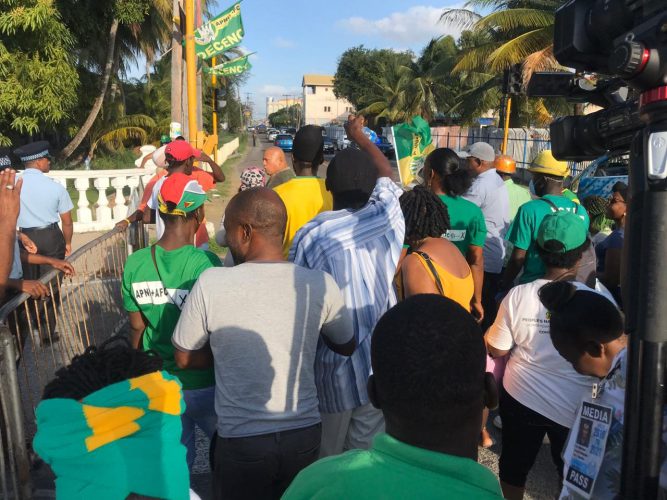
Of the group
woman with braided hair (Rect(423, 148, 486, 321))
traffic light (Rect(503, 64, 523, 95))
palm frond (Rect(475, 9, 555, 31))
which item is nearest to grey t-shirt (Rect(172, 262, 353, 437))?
woman with braided hair (Rect(423, 148, 486, 321))

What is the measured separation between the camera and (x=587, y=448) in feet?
5.27

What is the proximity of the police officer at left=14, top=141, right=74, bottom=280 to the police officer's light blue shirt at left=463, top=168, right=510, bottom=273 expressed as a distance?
12.2 ft

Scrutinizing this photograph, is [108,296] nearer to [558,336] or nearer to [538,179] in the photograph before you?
[538,179]

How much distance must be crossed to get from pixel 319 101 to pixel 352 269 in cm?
12300

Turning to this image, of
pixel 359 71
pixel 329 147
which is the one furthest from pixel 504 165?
pixel 359 71

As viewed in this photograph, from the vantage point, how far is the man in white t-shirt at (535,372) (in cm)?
275

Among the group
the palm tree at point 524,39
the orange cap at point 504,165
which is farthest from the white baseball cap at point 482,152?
the palm tree at point 524,39

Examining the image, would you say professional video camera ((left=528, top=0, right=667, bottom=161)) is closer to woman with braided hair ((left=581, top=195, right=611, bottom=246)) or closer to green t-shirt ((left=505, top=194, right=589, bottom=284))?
green t-shirt ((left=505, top=194, right=589, bottom=284))

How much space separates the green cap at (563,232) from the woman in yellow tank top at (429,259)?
17.9 inches

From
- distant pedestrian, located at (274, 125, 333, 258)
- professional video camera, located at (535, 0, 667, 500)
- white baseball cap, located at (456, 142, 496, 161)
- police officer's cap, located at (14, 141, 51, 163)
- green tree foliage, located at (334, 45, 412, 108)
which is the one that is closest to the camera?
professional video camera, located at (535, 0, 667, 500)

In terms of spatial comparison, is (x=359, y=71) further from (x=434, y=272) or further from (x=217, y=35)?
(x=434, y=272)

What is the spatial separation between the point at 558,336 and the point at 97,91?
21.7 metres

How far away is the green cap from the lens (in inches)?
115

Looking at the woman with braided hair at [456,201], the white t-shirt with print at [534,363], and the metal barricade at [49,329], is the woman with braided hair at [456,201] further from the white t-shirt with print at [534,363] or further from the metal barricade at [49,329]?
the metal barricade at [49,329]
